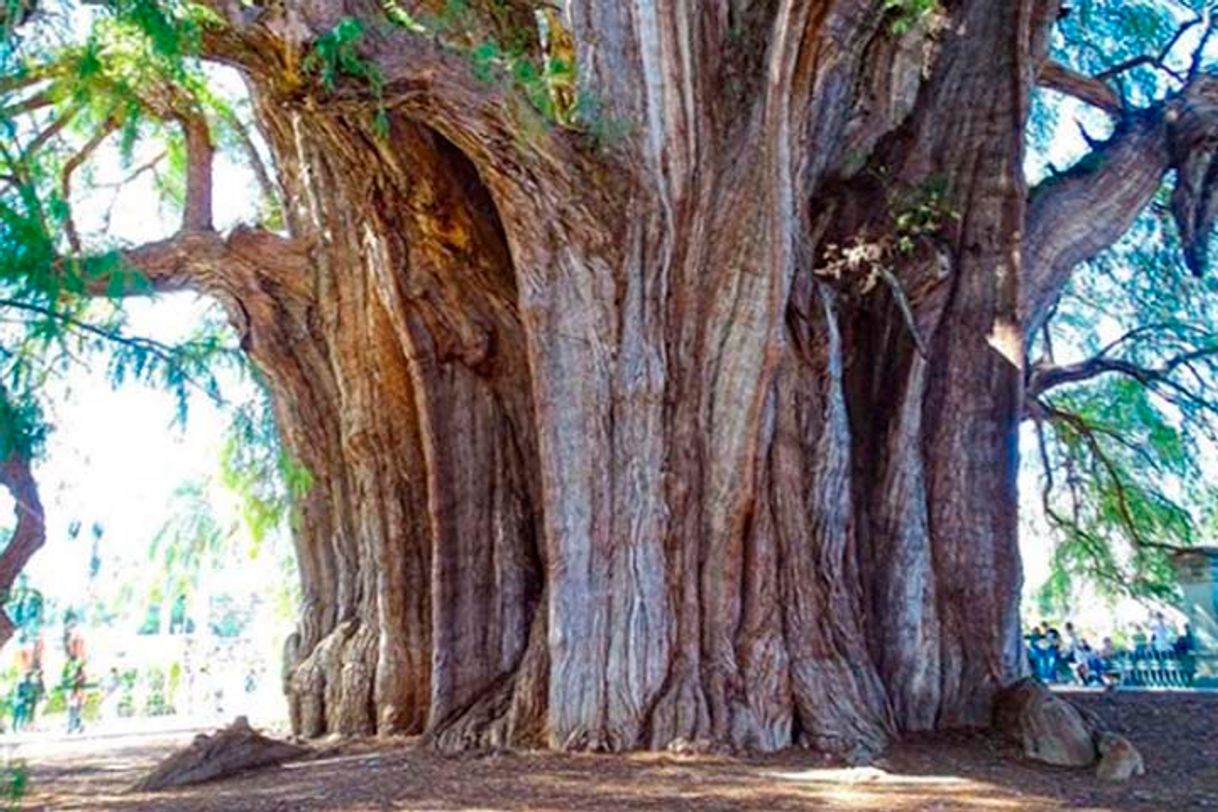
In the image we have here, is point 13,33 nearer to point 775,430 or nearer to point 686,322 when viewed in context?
point 686,322

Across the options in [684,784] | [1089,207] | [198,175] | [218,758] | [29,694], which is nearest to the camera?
[29,694]

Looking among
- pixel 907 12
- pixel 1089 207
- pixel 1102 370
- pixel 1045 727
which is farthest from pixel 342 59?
pixel 1102 370

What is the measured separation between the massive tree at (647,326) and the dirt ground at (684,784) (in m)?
0.33

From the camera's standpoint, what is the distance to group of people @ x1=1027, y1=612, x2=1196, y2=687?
42.5 feet

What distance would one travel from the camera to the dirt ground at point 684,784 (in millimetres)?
4527

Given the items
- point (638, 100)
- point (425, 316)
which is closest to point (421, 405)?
point (425, 316)

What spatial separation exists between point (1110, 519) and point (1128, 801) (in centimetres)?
591

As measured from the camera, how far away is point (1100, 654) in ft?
47.8

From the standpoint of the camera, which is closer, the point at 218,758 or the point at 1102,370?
the point at 218,758

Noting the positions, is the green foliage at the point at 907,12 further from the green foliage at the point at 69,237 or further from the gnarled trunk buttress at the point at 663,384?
the green foliage at the point at 69,237

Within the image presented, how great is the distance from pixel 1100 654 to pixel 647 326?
10940 millimetres

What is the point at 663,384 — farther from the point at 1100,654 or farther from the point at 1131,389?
the point at 1100,654

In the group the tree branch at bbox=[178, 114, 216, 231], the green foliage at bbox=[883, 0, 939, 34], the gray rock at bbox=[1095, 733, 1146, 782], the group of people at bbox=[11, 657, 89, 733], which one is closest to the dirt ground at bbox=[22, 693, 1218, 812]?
the gray rock at bbox=[1095, 733, 1146, 782]

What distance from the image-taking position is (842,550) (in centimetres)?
660
